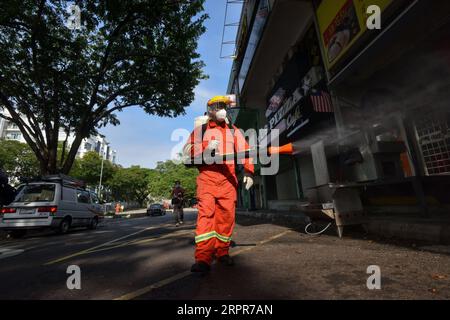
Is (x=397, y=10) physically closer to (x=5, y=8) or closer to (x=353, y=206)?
(x=353, y=206)

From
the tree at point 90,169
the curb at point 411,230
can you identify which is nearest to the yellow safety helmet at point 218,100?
the curb at point 411,230

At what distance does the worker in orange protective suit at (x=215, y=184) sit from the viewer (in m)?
2.83

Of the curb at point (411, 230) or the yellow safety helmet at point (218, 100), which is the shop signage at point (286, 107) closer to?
the curb at point (411, 230)

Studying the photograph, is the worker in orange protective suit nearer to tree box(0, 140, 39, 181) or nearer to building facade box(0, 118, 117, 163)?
tree box(0, 140, 39, 181)

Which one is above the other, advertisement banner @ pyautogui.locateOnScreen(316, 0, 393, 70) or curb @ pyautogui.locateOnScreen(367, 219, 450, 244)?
advertisement banner @ pyautogui.locateOnScreen(316, 0, 393, 70)

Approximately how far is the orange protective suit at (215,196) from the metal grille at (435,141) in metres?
4.39

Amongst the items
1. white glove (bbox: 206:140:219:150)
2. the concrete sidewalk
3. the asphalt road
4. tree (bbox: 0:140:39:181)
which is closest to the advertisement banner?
the concrete sidewalk

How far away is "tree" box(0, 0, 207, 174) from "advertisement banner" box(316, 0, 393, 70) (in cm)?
702

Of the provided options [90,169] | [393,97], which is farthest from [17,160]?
[393,97]

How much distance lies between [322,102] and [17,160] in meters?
40.2

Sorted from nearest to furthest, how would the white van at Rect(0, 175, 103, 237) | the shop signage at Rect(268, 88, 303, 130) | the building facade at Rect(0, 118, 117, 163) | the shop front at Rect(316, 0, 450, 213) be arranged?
1. the shop front at Rect(316, 0, 450, 213)
2. the white van at Rect(0, 175, 103, 237)
3. the shop signage at Rect(268, 88, 303, 130)
4. the building facade at Rect(0, 118, 117, 163)

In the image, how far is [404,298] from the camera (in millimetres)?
1812

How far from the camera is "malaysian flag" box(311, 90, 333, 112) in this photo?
7.27m
